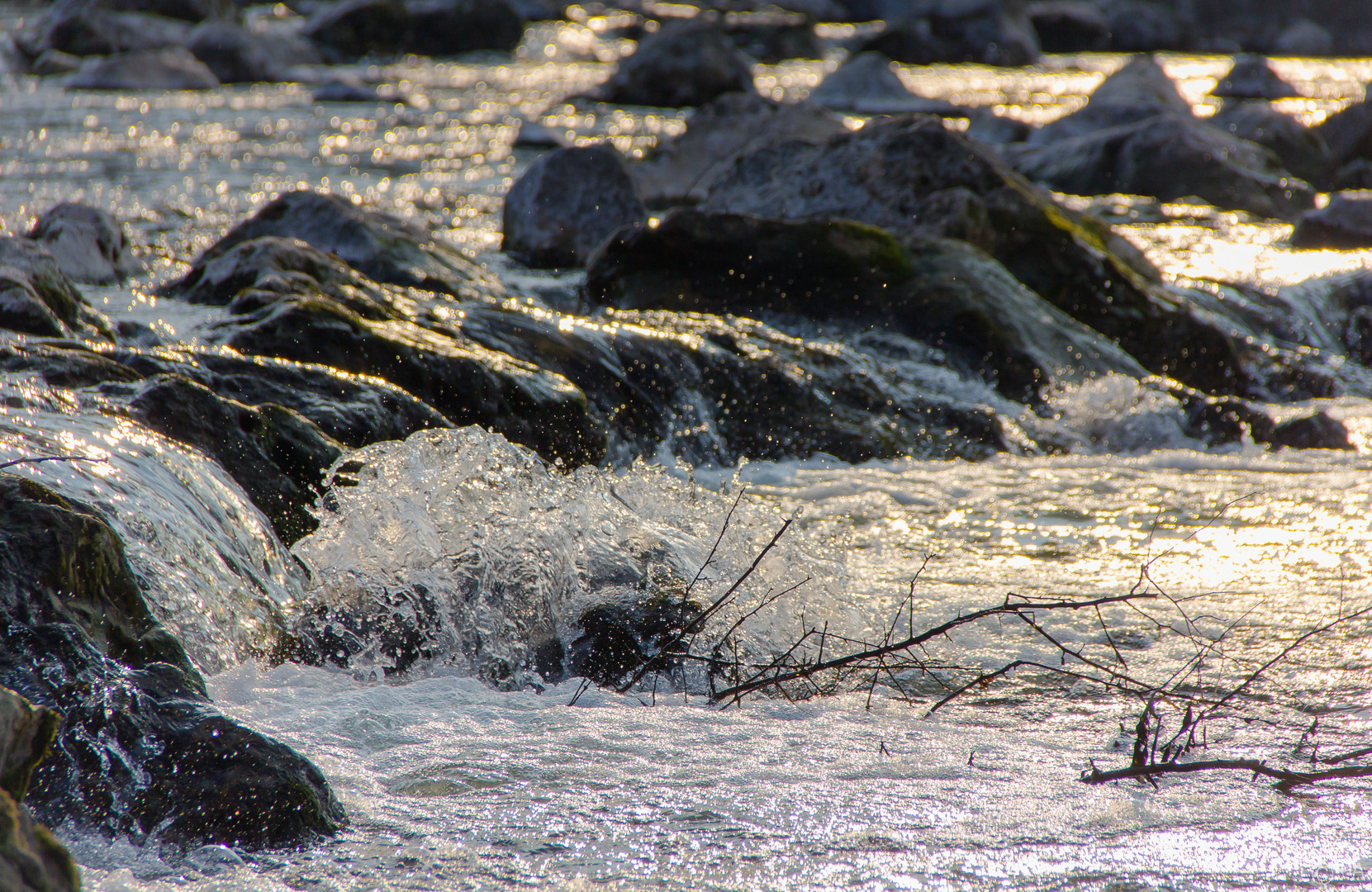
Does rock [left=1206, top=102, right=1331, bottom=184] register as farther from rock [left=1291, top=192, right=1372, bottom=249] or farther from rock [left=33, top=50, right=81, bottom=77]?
rock [left=33, top=50, right=81, bottom=77]

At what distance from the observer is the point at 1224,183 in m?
14.2

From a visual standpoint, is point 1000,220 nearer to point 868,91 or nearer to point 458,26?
point 868,91

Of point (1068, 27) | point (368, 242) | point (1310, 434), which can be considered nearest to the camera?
point (1310, 434)

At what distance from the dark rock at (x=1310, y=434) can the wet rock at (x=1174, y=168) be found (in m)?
7.42

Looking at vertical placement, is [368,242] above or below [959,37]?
below

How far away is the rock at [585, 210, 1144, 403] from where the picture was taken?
7898 mm

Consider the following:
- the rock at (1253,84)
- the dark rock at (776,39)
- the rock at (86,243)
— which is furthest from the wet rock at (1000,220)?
the dark rock at (776,39)

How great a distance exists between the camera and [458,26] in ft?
99.4

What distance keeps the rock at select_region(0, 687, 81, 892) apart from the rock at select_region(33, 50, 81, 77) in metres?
21.9

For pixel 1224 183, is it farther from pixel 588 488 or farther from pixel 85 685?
pixel 85 685

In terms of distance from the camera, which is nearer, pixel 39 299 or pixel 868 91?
pixel 39 299

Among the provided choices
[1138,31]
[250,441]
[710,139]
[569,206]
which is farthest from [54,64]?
[1138,31]

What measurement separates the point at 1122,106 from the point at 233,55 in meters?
14.9

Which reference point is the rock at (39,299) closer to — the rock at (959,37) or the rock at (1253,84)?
the rock at (1253,84)
